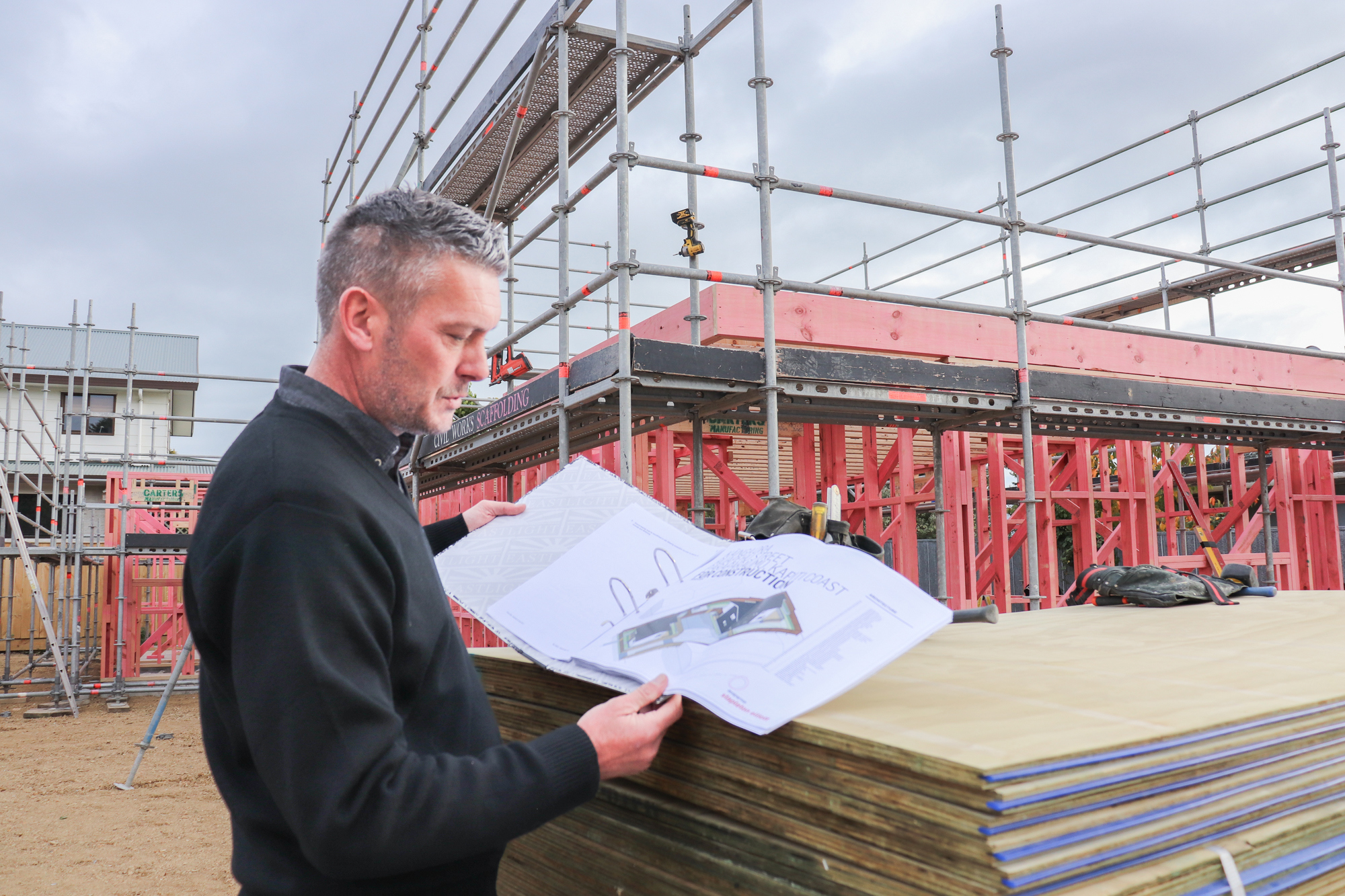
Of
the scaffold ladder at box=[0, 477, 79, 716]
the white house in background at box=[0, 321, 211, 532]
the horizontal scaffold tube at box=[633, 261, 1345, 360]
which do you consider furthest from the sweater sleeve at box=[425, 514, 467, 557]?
the white house in background at box=[0, 321, 211, 532]

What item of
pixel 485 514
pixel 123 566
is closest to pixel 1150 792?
pixel 485 514

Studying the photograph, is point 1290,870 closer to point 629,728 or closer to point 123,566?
point 629,728

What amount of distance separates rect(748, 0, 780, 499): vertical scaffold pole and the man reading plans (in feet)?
10.6

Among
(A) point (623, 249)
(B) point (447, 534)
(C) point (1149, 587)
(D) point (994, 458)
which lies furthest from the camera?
(D) point (994, 458)

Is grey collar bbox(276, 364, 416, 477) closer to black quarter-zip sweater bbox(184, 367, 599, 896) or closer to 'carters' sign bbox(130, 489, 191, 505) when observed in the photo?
black quarter-zip sweater bbox(184, 367, 599, 896)

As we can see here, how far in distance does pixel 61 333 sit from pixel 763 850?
116 feet

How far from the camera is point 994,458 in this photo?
8.76m

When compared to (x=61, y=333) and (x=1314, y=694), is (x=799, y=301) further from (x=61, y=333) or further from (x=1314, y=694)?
(x=61, y=333)

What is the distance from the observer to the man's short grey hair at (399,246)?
3.94ft

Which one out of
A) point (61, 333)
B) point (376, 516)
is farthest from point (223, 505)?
point (61, 333)

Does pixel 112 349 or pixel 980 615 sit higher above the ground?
pixel 112 349

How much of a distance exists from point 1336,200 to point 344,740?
35.6 ft

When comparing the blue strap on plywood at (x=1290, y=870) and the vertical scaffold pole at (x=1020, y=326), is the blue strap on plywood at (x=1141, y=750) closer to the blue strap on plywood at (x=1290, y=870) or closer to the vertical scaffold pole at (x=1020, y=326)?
the blue strap on plywood at (x=1290, y=870)

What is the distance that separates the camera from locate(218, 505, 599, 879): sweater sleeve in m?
0.93
